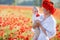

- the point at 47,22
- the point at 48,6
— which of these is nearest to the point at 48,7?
the point at 48,6

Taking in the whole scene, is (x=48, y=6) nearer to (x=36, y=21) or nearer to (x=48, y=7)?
(x=48, y=7)

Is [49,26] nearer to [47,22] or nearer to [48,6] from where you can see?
[47,22]

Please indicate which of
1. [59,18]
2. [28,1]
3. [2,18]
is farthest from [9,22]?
[59,18]

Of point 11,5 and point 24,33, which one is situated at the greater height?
point 11,5

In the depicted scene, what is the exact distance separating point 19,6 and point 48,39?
63 cm

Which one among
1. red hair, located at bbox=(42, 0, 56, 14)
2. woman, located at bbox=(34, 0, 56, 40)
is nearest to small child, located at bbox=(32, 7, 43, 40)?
woman, located at bbox=(34, 0, 56, 40)

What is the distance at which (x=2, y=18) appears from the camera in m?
3.28

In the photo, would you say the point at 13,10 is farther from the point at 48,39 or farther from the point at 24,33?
the point at 48,39

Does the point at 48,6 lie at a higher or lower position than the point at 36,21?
higher

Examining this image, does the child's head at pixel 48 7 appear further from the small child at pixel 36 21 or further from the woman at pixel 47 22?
the small child at pixel 36 21

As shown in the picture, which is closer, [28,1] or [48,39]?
[48,39]

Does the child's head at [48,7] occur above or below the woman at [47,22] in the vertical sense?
above

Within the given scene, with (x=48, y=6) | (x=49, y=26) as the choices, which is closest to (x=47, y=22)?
(x=49, y=26)

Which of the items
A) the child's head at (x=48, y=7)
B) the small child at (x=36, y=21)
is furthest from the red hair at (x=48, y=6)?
the small child at (x=36, y=21)
